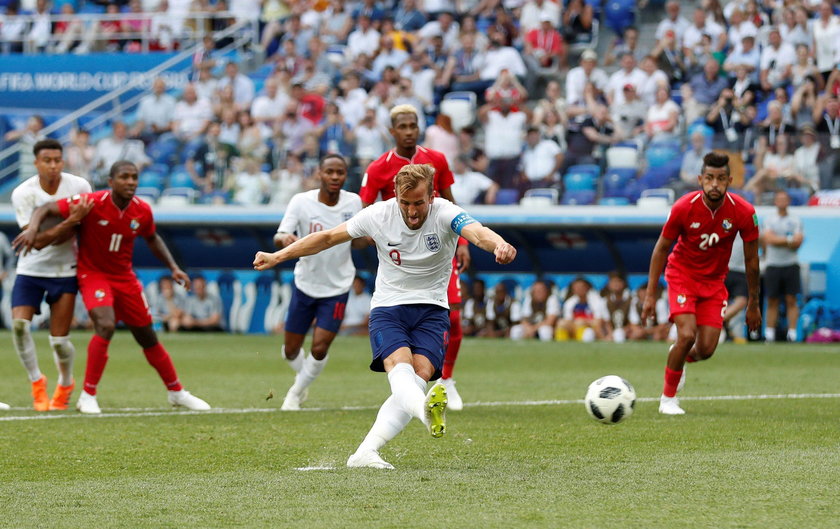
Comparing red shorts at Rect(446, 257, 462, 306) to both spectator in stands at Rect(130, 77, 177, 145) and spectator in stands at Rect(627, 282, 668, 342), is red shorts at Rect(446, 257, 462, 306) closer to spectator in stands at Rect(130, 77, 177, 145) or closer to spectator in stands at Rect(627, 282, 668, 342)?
spectator in stands at Rect(627, 282, 668, 342)

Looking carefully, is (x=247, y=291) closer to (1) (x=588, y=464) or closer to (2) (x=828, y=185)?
(2) (x=828, y=185)

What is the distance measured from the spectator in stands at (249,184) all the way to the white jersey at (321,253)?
1199cm

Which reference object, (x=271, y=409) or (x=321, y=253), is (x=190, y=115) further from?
(x=271, y=409)

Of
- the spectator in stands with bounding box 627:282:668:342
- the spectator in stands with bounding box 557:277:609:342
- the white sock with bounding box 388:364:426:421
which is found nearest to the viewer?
the white sock with bounding box 388:364:426:421

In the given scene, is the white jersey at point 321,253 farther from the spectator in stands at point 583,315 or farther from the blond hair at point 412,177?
the spectator in stands at point 583,315

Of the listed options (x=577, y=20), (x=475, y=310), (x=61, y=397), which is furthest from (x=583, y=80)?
(x=61, y=397)

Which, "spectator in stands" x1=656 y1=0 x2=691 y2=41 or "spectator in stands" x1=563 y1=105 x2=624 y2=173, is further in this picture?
"spectator in stands" x1=656 y1=0 x2=691 y2=41

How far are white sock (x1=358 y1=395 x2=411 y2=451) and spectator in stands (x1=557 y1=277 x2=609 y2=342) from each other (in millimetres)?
13756

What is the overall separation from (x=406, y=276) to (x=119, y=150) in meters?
19.1

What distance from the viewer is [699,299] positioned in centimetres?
1036

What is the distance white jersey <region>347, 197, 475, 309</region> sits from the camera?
7430mm

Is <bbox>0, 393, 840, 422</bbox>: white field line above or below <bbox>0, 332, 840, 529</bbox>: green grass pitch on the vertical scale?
below

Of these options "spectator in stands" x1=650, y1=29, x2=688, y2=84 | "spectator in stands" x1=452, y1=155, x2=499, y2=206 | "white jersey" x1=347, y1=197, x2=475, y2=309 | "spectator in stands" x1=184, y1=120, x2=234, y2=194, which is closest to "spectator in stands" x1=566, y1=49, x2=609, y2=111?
"spectator in stands" x1=650, y1=29, x2=688, y2=84

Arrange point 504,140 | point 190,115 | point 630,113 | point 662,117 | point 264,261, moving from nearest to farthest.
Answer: point 264,261, point 662,117, point 630,113, point 504,140, point 190,115
